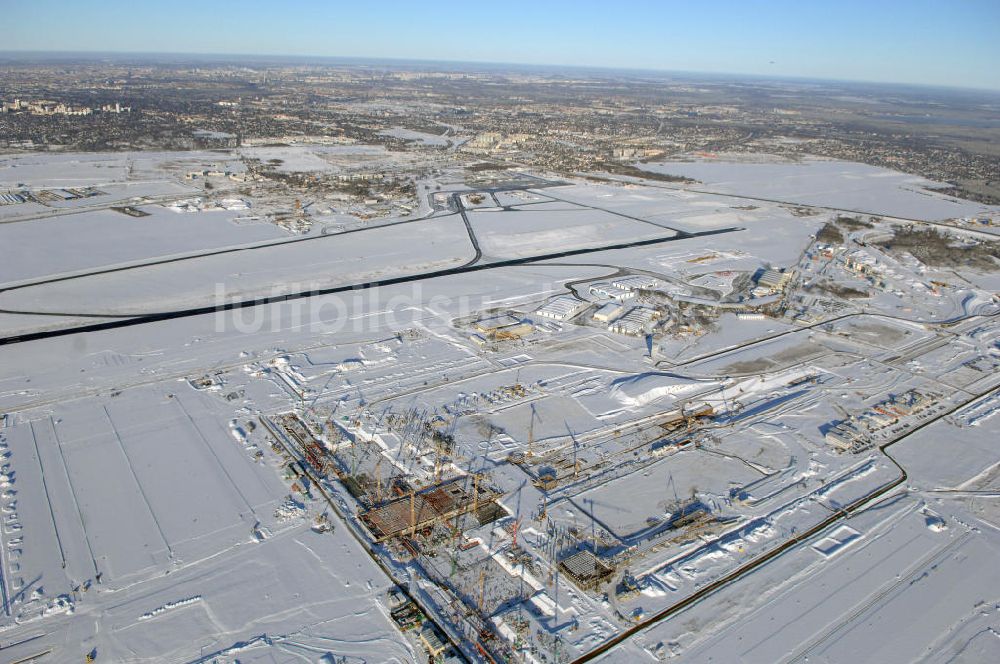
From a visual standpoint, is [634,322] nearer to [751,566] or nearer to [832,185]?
[751,566]

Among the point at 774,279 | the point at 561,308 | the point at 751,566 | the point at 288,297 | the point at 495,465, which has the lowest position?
the point at 751,566

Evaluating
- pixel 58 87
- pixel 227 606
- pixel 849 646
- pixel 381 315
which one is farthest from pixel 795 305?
pixel 58 87

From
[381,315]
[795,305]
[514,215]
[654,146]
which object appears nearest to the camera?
[381,315]

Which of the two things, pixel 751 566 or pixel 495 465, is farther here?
pixel 495 465

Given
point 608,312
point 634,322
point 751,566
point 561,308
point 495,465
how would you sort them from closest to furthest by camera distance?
point 751,566 → point 495,465 → point 634,322 → point 608,312 → point 561,308

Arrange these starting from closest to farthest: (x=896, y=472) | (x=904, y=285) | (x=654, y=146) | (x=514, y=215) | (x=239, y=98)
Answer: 1. (x=896, y=472)
2. (x=904, y=285)
3. (x=514, y=215)
4. (x=654, y=146)
5. (x=239, y=98)

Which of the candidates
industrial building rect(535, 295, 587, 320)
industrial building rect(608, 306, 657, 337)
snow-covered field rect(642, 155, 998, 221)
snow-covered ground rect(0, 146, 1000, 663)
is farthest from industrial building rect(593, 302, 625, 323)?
snow-covered field rect(642, 155, 998, 221)

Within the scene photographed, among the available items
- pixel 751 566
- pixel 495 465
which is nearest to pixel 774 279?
pixel 495 465

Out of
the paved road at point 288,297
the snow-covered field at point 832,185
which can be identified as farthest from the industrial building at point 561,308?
the snow-covered field at point 832,185

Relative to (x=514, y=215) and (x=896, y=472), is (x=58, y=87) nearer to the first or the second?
(x=514, y=215)

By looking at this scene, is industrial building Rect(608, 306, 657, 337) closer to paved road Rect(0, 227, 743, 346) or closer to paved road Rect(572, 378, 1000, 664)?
paved road Rect(0, 227, 743, 346)

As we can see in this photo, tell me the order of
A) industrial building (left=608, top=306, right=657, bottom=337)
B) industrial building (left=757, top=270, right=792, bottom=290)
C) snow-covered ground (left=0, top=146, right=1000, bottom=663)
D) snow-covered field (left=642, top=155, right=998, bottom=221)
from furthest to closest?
snow-covered field (left=642, top=155, right=998, bottom=221) < industrial building (left=757, top=270, right=792, bottom=290) < industrial building (left=608, top=306, right=657, bottom=337) < snow-covered ground (left=0, top=146, right=1000, bottom=663)
